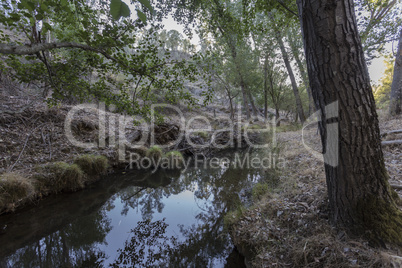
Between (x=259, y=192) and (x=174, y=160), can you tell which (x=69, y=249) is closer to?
Result: (x=259, y=192)

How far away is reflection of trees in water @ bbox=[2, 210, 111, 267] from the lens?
124 inches

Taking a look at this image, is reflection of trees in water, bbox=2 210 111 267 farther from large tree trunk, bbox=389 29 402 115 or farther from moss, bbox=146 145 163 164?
large tree trunk, bbox=389 29 402 115

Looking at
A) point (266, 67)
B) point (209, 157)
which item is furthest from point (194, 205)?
point (266, 67)

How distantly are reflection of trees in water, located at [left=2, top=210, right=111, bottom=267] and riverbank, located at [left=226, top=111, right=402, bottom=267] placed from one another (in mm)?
2603

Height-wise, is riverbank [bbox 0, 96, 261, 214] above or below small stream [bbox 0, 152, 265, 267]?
above

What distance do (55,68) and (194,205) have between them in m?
4.23

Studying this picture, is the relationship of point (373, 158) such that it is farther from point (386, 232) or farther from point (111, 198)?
point (111, 198)

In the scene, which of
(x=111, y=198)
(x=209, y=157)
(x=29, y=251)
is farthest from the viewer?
(x=209, y=157)

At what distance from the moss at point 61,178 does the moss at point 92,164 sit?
338 millimetres

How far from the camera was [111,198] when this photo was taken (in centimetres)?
540

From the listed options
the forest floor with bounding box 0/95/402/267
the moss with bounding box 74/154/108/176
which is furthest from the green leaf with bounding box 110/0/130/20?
the moss with bounding box 74/154/108/176

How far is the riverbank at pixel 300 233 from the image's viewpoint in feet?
6.28

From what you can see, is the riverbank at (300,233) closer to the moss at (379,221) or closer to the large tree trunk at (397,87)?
the moss at (379,221)

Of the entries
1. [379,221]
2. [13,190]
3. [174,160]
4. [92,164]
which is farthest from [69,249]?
[174,160]
